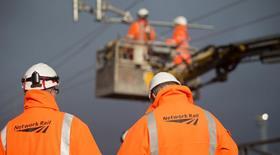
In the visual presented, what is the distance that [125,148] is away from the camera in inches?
185

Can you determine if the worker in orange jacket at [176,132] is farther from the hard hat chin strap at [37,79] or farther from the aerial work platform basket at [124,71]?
the aerial work platform basket at [124,71]

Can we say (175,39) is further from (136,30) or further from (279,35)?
(279,35)

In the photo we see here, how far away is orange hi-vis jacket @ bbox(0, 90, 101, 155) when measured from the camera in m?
4.66

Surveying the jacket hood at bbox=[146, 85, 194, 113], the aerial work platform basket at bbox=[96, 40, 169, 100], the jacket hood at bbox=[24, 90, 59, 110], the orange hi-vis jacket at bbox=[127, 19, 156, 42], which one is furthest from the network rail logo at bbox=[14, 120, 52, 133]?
the orange hi-vis jacket at bbox=[127, 19, 156, 42]

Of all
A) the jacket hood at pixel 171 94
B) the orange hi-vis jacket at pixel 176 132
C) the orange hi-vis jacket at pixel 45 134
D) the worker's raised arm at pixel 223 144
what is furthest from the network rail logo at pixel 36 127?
the worker's raised arm at pixel 223 144

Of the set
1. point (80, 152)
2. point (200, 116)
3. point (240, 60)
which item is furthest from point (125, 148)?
point (240, 60)

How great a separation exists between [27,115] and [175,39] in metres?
20.0

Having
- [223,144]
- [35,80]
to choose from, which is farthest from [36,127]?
[223,144]

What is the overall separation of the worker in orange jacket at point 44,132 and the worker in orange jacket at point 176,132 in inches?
16.1

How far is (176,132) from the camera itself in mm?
4609

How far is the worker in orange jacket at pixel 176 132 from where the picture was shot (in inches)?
180

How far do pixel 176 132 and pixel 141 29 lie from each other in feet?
64.1

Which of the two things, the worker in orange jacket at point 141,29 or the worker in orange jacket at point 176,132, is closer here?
the worker in orange jacket at point 176,132

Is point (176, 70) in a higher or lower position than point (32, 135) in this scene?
higher
